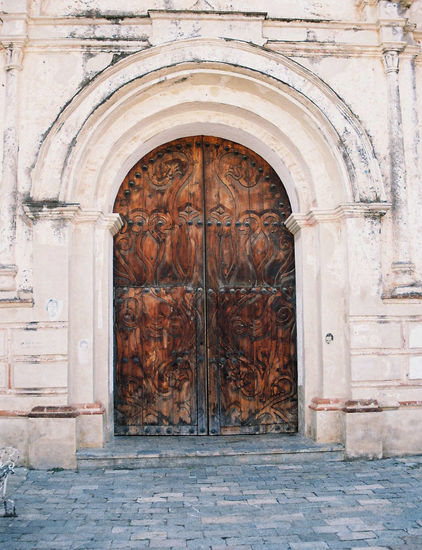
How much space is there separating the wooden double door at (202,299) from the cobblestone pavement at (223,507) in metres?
0.94

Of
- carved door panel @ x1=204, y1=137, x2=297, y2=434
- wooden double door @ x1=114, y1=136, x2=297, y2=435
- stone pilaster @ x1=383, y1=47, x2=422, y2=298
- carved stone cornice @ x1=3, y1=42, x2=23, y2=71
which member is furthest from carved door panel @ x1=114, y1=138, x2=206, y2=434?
stone pilaster @ x1=383, y1=47, x2=422, y2=298

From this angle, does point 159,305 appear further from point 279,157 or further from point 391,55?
point 391,55

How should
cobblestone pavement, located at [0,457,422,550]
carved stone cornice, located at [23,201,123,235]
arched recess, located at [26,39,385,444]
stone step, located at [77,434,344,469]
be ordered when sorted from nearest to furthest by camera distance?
cobblestone pavement, located at [0,457,422,550], stone step, located at [77,434,344,469], carved stone cornice, located at [23,201,123,235], arched recess, located at [26,39,385,444]

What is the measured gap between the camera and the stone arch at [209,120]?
225 inches

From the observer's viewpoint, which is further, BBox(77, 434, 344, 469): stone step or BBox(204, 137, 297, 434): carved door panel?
BBox(204, 137, 297, 434): carved door panel

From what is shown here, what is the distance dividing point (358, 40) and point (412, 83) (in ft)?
2.40

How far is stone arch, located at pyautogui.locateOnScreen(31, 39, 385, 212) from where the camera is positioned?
5727 millimetres

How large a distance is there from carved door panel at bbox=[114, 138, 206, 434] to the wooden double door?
11 millimetres

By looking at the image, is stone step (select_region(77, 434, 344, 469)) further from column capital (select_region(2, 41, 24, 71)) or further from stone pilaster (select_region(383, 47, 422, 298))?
column capital (select_region(2, 41, 24, 71))

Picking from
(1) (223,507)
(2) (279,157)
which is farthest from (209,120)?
(1) (223,507)

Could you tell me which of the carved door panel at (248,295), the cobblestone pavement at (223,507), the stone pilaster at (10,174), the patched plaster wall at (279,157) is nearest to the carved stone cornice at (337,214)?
the patched plaster wall at (279,157)

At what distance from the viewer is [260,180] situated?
652 cm

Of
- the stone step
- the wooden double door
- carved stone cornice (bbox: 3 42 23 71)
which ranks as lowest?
the stone step

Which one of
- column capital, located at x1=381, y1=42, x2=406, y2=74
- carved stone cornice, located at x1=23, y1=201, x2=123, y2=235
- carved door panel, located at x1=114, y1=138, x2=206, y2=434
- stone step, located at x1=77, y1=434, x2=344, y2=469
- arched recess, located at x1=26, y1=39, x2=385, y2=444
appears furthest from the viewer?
carved door panel, located at x1=114, y1=138, x2=206, y2=434
